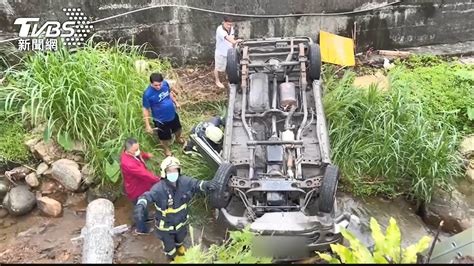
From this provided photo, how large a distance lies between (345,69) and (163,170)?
17.3 ft

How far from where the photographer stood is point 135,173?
6.34 metres

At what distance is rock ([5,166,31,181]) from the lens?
24.9ft

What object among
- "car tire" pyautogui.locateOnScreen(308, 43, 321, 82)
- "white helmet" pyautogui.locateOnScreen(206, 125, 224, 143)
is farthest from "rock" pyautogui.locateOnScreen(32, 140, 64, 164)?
"car tire" pyautogui.locateOnScreen(308, 43, 321, 82)

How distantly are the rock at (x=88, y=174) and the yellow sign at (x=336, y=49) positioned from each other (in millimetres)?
4625

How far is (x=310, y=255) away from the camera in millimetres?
5820

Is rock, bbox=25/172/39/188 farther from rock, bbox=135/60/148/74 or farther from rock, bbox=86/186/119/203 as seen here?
rock, bbox=135/60/148/74

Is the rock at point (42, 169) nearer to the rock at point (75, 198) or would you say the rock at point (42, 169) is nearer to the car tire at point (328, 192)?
the rock at point (75, 198)

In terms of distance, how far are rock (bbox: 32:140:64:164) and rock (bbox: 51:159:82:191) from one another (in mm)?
164

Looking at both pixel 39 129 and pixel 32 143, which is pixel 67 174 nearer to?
pixel 32 143

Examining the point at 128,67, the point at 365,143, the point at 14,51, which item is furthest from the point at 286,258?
the point at 14,51

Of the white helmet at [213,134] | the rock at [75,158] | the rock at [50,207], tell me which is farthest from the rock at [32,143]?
the white helmet at [213,134]

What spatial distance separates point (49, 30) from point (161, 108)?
372 cm

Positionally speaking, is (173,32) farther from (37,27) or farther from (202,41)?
(37,27)

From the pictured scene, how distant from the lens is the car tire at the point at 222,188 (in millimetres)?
5926
